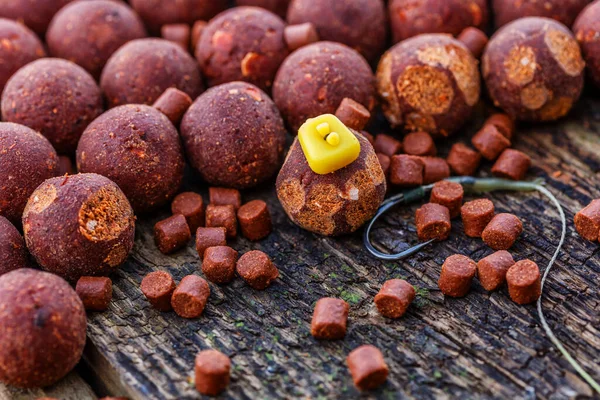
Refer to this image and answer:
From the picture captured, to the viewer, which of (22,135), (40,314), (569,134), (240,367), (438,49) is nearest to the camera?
(40,314)

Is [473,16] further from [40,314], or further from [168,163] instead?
[40,314]

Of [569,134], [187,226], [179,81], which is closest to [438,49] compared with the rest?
[569,134]

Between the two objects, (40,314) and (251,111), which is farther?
(251,111)

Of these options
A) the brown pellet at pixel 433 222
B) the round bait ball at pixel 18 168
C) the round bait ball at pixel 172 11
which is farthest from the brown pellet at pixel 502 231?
the round bait ball at pixel 172 11

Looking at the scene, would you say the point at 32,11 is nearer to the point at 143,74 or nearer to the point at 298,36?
the point at 143,74

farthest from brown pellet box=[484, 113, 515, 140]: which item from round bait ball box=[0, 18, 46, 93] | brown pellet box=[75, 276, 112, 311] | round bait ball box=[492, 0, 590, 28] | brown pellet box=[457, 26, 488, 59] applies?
round bait ball box=[0, 18, 46, 93]

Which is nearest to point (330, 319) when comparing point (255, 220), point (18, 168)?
point (255, 220)
